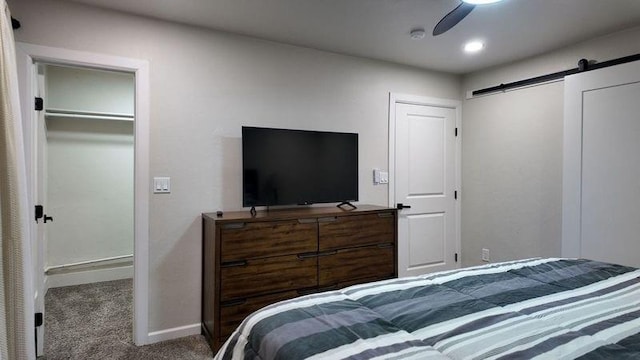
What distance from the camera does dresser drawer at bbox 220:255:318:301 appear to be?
2.49 metres

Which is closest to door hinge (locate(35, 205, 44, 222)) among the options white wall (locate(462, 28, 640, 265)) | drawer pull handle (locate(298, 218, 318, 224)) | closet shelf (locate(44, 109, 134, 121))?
closet shelf (locate(44, 109, 134, 121))

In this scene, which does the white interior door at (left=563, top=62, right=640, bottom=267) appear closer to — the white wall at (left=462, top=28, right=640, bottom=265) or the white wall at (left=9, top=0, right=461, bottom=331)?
the white wall at (left=462, top=28, right=640, bottom=265)

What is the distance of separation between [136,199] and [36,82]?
1.03 meters

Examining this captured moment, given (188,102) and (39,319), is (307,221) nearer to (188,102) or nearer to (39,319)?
(188,102)

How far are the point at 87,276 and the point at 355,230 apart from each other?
3.17 m

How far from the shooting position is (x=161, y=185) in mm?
2693

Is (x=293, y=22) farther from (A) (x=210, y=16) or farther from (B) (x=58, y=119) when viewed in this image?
(B) (x=58, y=119)

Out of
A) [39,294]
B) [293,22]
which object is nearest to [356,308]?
[293,22]

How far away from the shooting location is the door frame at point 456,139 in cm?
378

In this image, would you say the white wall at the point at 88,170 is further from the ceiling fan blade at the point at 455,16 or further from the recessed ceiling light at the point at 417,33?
the ceiling fan blade at the point at 455,16

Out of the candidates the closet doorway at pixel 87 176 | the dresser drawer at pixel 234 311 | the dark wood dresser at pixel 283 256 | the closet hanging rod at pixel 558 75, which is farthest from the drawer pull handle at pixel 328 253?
the closet doorway at pixel 87 176

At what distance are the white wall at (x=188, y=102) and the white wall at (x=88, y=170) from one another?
1467 mm

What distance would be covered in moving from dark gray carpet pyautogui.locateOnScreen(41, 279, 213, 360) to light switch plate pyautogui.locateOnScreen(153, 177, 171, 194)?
3.77 feet

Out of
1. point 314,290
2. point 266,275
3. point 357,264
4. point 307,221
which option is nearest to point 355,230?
point 357,264
